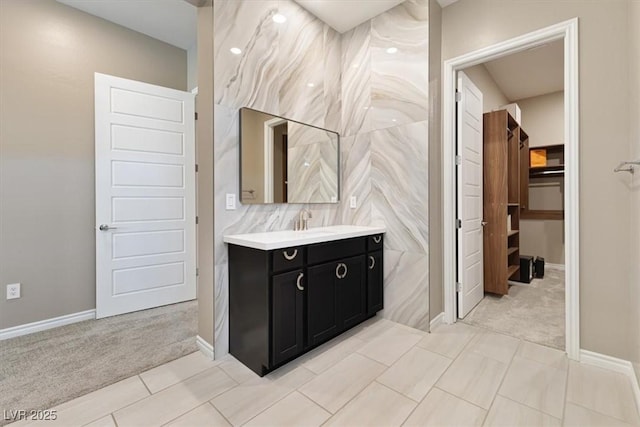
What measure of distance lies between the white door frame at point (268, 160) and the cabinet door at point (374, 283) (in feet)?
3.43

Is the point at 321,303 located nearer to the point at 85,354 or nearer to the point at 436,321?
the point at 436,321

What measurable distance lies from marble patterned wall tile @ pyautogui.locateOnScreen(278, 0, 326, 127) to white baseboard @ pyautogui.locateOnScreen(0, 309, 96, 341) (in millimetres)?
2766

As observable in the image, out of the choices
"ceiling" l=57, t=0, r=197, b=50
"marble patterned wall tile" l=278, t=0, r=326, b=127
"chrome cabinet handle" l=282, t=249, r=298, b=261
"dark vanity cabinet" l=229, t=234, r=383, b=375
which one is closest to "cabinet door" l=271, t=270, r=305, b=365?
"dark vanity cabinet" l=229, t=234, r=383, b=375

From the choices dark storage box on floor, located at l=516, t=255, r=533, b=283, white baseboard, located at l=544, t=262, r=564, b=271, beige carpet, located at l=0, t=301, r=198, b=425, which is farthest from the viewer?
white baseboard, located at l=544, t=262, r=564, b=271

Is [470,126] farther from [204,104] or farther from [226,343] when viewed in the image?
[226,343]

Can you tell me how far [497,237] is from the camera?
3.56m

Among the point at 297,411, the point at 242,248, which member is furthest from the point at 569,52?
the point at 297,411

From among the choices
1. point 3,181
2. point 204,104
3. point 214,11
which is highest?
point 214,11

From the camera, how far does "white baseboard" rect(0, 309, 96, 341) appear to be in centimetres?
251

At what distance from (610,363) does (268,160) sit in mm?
2845

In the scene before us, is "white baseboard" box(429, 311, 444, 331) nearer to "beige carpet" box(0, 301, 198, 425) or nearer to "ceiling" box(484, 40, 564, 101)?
"beige carpet" box(0, 301, 198, 425)

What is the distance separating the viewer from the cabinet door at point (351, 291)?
2.35 m

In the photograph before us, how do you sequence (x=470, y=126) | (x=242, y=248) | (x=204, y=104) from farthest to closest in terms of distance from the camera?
(x=470, y=126)
(x=204, y=104)
(x=242, y=248)

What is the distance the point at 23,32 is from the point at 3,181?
1317mm
